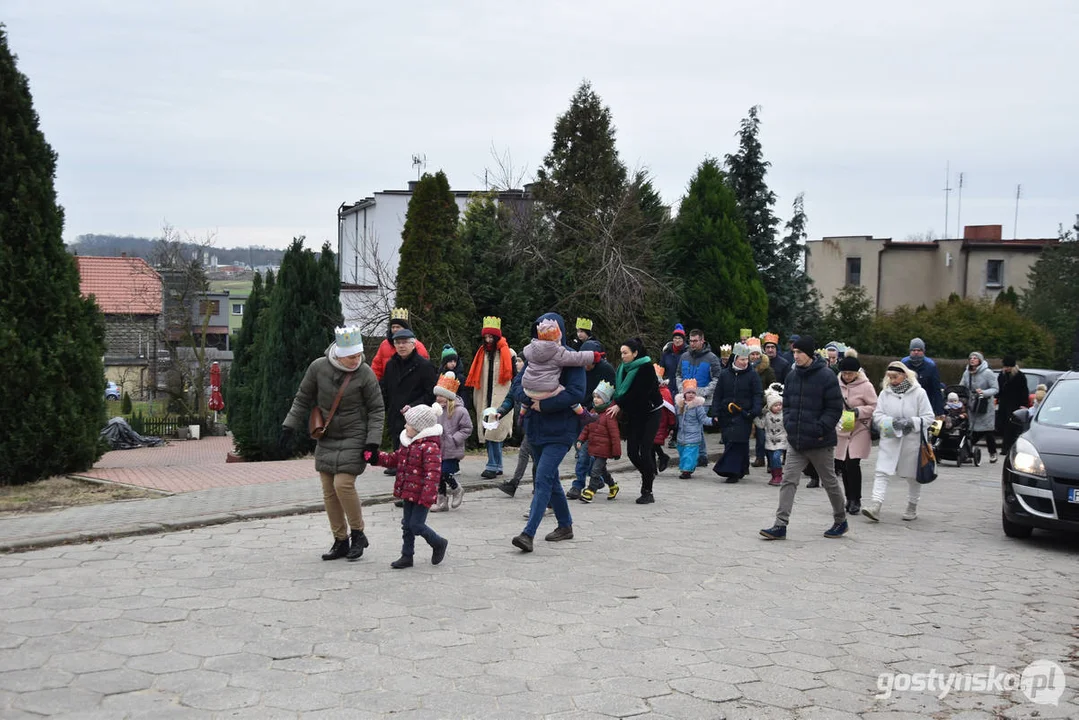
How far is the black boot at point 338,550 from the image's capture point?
8.41 m

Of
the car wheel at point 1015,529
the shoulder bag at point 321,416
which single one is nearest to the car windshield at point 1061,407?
the car wheel at point 1015,529

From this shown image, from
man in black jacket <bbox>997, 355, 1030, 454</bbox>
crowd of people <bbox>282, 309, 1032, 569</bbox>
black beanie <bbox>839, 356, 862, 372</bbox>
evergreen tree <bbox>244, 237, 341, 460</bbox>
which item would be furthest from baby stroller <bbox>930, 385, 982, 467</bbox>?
evergreen tree <bbox>244, 237, 341, 460</bbox>

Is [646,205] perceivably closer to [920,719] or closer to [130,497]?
[130,497]

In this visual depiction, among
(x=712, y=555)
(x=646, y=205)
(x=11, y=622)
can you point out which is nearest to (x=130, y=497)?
(x=11, y=622)

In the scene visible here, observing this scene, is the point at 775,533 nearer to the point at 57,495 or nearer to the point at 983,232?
the point at 57,495

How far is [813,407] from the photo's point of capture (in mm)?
9820

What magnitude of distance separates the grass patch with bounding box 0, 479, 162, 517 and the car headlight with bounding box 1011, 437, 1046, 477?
939cm

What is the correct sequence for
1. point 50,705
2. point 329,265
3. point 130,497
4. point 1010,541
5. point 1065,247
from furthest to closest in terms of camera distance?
1. point 1065,247
2. point 329,265
3. point 130,497
4. point 1010,541
5. point 50,705

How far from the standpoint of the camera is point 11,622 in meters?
6.33

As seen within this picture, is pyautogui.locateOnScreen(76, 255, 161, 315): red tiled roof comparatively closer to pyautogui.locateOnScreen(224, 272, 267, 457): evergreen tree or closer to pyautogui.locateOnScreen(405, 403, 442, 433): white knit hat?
pyautogui.locateOnScreen(224, 272, 267, 457): evergreen tree

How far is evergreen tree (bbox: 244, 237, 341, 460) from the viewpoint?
19.2 meters

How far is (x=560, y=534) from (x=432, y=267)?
889 centimetres

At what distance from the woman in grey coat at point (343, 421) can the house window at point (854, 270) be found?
5412cm

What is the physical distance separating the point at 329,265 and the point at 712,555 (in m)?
12.6
